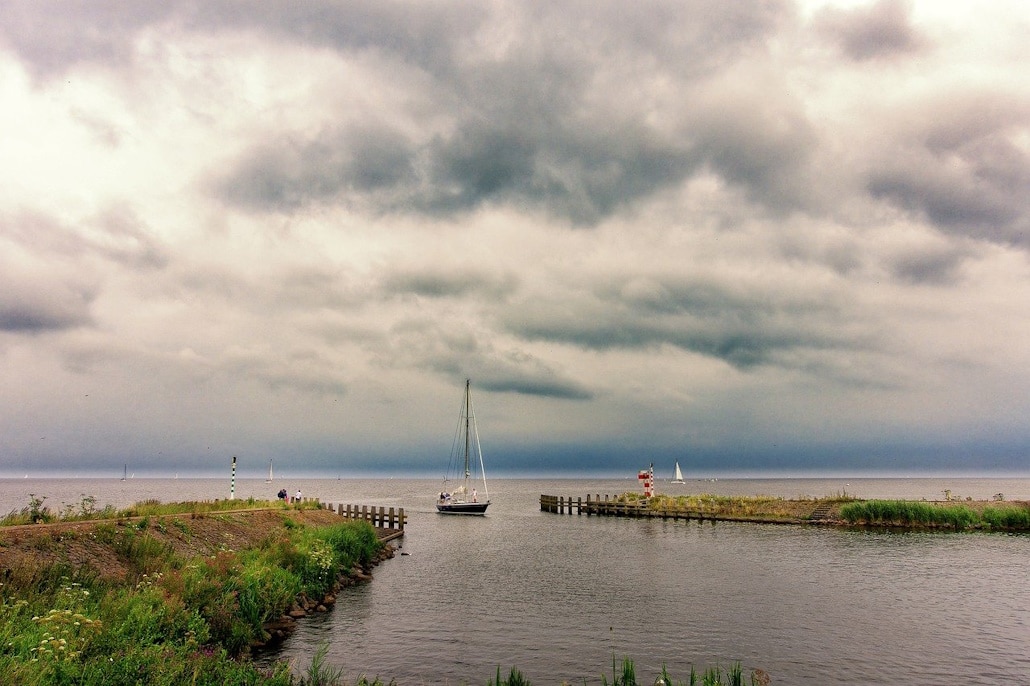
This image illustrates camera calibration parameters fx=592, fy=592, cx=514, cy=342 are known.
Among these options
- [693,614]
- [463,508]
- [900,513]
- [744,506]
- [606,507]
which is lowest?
[463,508]

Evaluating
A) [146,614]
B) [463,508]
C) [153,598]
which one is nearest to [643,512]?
[463,508]

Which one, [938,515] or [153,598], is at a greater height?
[153,598]

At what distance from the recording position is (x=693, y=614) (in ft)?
93.2

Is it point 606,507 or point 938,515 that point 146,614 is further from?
point 606,507

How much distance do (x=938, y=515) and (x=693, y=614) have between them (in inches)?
1908

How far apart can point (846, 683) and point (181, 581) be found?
70.7 ft

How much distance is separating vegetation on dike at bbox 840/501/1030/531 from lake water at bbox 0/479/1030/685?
26.6 feet

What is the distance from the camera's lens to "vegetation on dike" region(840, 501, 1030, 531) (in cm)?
A: 5925

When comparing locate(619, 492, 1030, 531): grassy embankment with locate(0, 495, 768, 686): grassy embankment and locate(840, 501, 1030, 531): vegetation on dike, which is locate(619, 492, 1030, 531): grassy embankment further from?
locate(0, 495, 768, 686): grassy embankment

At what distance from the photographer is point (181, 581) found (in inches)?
722

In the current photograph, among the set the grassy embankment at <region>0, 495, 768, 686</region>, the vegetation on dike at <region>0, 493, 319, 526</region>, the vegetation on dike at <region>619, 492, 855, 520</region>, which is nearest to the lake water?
the grassy embankment at <region>0, 495, 768, 686</region>

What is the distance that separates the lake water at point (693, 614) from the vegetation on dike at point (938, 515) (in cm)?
812

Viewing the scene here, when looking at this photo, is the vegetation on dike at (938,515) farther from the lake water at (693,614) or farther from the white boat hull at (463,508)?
the white boat hull at (463,508)

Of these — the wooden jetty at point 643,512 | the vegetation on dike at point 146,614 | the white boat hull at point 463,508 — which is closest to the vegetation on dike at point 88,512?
the vegetation on dike at point 146,614
